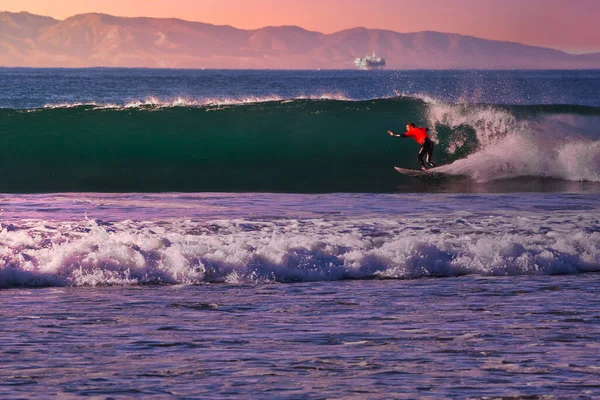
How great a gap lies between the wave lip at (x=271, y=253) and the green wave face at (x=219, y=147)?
6610 millimetres

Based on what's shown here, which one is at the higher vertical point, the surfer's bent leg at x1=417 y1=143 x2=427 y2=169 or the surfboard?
the surfer's bent leg at x1=417 y1=143 x2=427 y2=169

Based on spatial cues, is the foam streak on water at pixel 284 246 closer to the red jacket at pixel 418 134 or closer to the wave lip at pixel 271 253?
the wave lip at pixel 271 253

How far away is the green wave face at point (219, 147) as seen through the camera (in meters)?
18.9

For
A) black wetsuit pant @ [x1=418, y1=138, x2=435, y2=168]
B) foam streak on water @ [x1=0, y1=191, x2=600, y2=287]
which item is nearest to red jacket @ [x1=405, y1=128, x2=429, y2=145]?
black wetsuit pant @ [x1=418, y1=138, x2=435, y2=168]

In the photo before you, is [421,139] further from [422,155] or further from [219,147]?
[219,147]

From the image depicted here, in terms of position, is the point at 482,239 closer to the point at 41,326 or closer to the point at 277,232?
the point at 277,232

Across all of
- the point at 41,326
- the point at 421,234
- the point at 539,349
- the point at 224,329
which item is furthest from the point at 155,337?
the point at 421,234

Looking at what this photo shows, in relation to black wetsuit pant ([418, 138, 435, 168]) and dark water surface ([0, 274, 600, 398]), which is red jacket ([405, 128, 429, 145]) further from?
dark water surface ([0, 274, 600, 398])

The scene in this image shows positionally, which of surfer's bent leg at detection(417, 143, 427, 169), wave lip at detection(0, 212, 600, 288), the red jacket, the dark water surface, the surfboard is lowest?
the dark water surface

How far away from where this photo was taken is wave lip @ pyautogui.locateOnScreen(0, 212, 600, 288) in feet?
28.7

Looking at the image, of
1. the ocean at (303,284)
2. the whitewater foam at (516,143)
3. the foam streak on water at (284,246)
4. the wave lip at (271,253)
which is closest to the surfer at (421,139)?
the whitewater foam at (516,143)

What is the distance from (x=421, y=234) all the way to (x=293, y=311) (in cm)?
367

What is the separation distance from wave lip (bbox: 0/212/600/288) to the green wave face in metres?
6.61

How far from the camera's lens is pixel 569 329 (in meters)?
6.52
